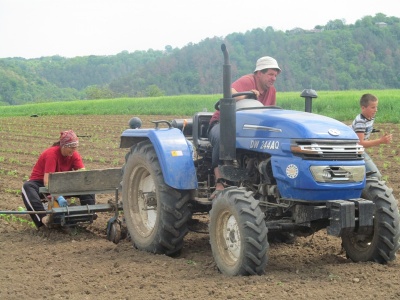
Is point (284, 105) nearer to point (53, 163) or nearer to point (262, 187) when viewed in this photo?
point (53, 163)

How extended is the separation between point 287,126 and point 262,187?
590 mm

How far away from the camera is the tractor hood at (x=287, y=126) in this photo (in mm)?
5152

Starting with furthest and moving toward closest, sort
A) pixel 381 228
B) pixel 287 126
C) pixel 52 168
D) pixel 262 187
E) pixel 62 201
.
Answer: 1. pixel 52 168
2. pixel 62 201
3. pixel 262 187
4. pixel 381 228
5. pixel 287 126

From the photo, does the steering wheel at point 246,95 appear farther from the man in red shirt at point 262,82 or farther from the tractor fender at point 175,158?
the tractor fender at point 175,158

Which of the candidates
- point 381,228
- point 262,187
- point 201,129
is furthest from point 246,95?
point 381,228

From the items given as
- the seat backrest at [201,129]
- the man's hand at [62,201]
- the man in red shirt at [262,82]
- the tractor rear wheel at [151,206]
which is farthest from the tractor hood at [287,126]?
the man's hand at [62,201]

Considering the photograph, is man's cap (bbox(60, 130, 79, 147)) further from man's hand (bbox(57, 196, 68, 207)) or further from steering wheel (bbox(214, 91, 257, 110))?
steering wheel (bbox(214, 91, 257, 110))

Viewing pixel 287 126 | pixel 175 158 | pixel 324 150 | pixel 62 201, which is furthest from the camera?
pixel 62 201

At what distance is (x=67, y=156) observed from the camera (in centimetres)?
797

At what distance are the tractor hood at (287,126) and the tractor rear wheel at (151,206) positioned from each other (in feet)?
2.80

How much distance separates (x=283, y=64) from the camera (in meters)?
52.6

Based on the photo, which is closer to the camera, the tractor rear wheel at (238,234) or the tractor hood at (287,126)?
the tractor rear wheel at (238,234)

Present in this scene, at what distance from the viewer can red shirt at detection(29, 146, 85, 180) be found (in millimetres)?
7797

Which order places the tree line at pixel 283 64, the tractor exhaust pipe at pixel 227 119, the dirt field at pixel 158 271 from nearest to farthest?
the dirt field at pixel 158 271
the tractor exhaust pipe at pixel 227 119
the tree line at pixel 283 64
